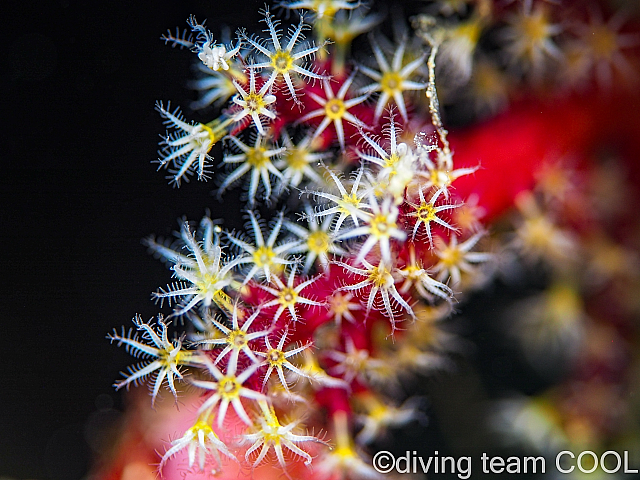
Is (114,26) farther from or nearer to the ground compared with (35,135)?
farther from the ground

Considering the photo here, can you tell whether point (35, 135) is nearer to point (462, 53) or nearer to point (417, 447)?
point (462, 53)

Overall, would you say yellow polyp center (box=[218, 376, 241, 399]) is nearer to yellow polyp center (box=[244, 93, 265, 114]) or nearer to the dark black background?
yellow polyp center (box=[244, 93, 265, 114])

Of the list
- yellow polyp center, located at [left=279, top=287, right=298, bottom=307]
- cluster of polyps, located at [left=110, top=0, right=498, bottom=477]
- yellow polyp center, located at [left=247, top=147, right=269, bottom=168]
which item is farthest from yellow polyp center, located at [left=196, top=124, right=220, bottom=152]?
yellow polyp center, located at [left=279, top=287, right=298, bottom=307]

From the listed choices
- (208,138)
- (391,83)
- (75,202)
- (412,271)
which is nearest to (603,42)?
(391,83)

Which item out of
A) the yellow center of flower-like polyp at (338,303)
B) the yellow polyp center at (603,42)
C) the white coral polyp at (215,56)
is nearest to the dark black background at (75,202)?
the white coral polyp at (215,56)

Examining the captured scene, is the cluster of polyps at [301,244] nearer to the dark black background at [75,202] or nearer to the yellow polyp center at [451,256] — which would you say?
the yellow polyp center at [451,256]

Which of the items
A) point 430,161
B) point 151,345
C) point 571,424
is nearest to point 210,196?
point 151,345
